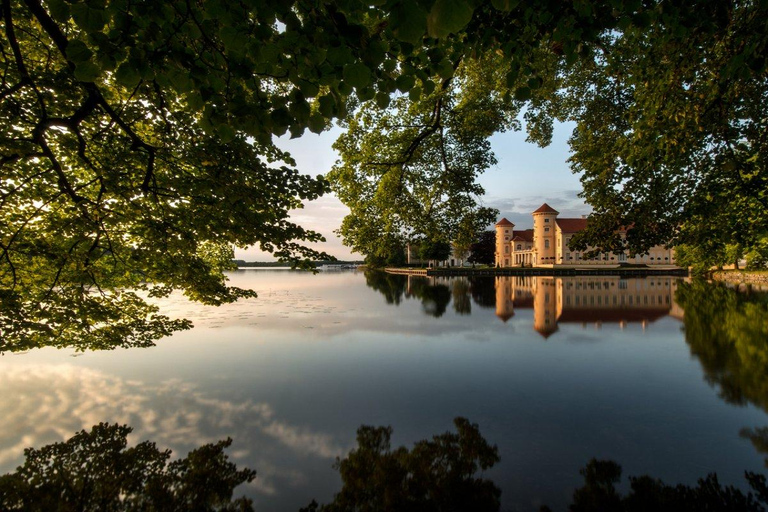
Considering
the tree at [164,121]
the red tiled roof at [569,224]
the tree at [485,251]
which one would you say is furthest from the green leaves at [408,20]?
the tree at [485,251]

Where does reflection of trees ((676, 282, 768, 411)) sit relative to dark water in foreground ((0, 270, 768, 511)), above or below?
above

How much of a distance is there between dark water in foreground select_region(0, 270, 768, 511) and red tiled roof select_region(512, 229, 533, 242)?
88.4m

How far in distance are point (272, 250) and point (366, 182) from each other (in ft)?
21.4

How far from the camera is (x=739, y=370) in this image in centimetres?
1288

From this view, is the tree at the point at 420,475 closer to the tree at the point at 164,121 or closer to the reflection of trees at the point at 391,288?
the tree at the point at 164,121

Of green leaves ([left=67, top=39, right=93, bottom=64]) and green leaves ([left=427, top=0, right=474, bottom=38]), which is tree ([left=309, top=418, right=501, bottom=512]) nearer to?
green leaves ([left=427, top=0, right=474, bottom=38])

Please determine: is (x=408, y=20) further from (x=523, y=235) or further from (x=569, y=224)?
(x=523, y=235)

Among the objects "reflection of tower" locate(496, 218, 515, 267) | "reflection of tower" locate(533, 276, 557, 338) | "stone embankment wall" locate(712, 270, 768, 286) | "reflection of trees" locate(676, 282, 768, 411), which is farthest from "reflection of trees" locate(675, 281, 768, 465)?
"reflection of tower" locate(496, 218, 515, 267)

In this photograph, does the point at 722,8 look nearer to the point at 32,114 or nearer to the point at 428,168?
the point at 428,168

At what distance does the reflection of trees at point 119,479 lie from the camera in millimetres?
6250

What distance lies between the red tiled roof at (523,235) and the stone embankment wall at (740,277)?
50.2 m

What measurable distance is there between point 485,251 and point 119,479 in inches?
4311

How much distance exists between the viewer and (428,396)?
11.3 m

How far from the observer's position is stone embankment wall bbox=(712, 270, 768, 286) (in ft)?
159
